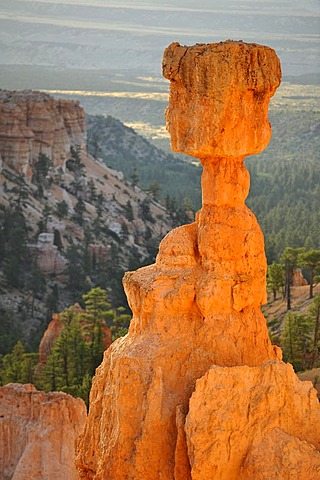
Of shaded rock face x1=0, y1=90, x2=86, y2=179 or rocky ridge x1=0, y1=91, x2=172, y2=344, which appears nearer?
rocky ridge x1=0, y1=91, x2=172, y2=344

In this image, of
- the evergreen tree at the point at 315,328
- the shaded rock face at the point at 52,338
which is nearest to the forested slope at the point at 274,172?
the shaded rock face at the point at 52,338

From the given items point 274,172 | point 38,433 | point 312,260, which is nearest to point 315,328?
point 312,260

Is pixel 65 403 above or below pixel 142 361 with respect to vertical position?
below

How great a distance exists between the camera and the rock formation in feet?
52.0

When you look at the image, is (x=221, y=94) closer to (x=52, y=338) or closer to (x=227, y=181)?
(x=227, y=181)

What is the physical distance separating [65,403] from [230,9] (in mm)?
109697

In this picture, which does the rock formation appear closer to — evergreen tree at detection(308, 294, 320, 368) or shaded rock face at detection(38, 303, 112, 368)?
evergreen tree at detection(308, 294, 320, 368)

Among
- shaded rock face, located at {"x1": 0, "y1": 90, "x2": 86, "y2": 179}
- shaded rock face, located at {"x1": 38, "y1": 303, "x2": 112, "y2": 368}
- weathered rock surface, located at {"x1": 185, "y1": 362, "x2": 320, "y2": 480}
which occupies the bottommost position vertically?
shaded rock face, located at {"x1": 38, "y1": 303, "x2": 112, "y2": 368}

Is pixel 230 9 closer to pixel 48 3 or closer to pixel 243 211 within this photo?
pixel 48 3

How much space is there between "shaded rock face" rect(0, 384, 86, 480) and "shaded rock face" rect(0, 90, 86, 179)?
75.5 metres

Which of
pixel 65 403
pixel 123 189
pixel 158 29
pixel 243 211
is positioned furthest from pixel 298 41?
pixel 243 211

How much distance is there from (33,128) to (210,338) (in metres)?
92.0

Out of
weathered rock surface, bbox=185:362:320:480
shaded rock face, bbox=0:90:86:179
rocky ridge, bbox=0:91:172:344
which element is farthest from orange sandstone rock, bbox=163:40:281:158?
shaded rock face, bbox=0:90:86:179

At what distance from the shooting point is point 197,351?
16641 mm
